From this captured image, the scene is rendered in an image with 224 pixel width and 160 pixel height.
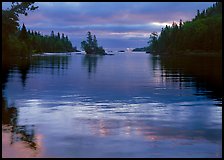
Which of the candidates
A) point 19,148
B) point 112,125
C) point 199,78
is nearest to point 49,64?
point 199,78

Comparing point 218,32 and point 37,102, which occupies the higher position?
point 218,32

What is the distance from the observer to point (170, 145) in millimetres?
11203

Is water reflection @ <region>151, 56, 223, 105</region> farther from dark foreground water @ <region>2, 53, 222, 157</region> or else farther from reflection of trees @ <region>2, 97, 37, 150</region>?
reflection of trees @ <region>2, 97, 37, 150</region>

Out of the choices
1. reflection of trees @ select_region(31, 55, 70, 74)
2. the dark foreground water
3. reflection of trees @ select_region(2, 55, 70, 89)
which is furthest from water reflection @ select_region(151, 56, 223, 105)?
reflection of trees @ select_region(31, 55, 70, 74)

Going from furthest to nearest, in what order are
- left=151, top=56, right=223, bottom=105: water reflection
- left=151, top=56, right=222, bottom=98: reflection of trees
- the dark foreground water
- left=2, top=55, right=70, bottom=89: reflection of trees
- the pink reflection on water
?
1. left=2, top=55, right=70, bottom=89: reflection of trees
2. left=151, top=56, right=222, bottom=98: reflection of trees
3. left=151, top=56, right=223, bottom=105: water reflection
4. the dark foreground water
5. the pink reflection on water

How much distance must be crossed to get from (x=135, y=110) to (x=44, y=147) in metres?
7.09

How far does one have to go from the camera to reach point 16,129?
43.4 ft

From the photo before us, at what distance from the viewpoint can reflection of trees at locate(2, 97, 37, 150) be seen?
11752mm

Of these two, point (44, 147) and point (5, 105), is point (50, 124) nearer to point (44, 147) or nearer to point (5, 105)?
point (44, 147)

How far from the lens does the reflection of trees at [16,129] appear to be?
11752 millimetres

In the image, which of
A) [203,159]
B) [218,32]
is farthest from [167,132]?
[218,32]

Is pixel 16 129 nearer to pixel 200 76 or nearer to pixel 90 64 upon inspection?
pixel 200 76

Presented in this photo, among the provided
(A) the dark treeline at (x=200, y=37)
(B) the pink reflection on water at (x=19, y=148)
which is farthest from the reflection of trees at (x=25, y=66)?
(A) the dark treeline at (x=200, y=37)

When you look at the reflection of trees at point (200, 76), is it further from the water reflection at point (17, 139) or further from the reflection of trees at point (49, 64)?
the reflection of trees at point (49, 64)
